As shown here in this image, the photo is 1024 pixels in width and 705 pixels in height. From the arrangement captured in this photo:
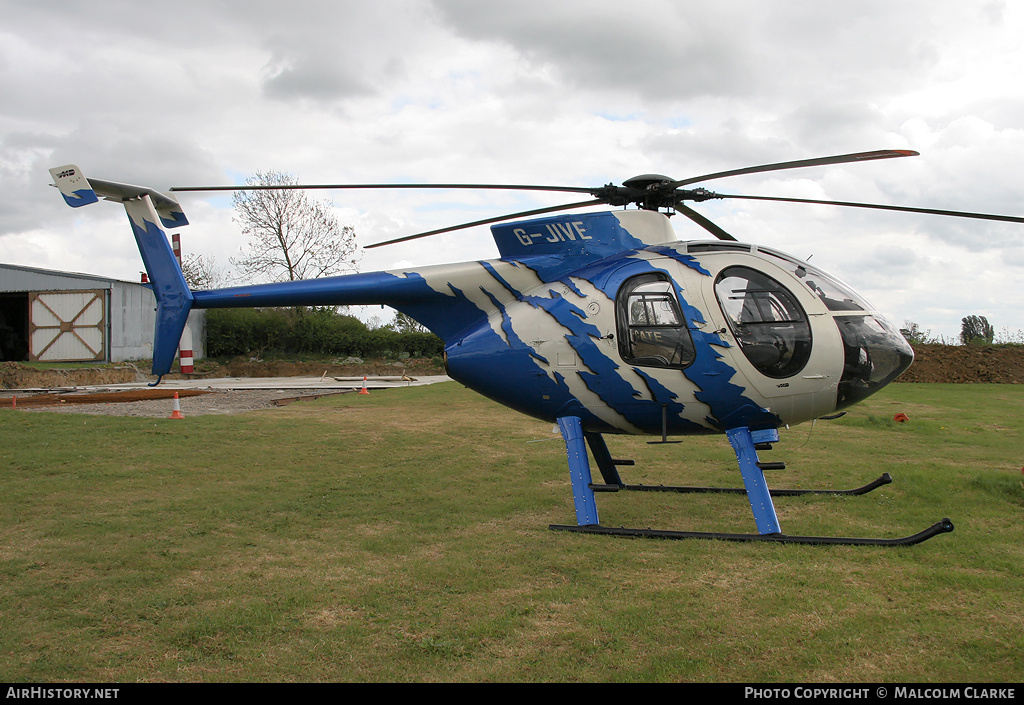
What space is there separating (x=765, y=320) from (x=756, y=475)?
59.2 inches

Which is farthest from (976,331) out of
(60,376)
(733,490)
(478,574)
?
(60,376)

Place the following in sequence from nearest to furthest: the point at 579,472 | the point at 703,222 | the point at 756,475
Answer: the point at 756,475 → the point at 579,472 → the point at 703,222

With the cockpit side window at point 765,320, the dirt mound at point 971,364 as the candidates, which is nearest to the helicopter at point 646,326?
the cockpit side window at point 765,320

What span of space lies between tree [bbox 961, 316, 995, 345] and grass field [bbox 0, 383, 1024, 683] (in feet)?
76.8

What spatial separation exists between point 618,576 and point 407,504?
327cm

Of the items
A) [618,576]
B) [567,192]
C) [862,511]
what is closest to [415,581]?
[618,576]

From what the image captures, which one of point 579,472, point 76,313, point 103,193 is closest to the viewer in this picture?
point 579,472

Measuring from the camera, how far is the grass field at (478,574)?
3.92 m

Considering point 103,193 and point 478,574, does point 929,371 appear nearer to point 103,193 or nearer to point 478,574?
point 478,574

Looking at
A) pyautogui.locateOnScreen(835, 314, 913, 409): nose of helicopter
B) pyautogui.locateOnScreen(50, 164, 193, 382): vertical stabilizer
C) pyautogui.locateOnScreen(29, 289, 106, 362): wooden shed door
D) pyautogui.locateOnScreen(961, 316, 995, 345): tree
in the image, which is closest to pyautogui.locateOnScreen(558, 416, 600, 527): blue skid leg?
pyautogui.locateOnScreen(835, 314, 913, 409): nose of helicopter

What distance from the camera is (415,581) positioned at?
5270 millimetres

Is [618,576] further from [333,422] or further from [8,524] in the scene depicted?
[333,422]

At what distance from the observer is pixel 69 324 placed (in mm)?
33938

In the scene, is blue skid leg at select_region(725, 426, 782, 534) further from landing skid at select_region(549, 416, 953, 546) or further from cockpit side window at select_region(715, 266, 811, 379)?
cockpit side window at select_region(715, 266, 811, 379)
